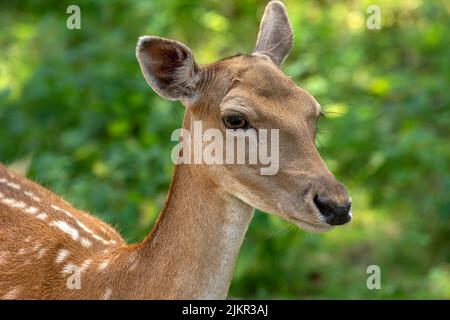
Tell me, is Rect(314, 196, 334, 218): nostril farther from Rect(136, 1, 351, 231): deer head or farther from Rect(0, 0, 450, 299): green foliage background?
Rect(0, 0, 450, 299): green foliage background

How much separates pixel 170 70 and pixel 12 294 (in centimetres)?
129

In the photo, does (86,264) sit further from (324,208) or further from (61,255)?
(324,208)

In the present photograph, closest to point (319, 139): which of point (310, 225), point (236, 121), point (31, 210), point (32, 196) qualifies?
point (32, 196)

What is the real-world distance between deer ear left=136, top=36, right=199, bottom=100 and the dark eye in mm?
285

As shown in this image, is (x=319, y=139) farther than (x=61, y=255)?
Yes

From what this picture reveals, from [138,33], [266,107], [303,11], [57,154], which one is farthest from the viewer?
[303,11]

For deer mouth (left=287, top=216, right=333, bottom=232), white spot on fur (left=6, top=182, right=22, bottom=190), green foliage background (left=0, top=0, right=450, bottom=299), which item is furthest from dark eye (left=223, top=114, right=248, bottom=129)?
green foliage background (left=0, top=0, right=450, bottom=299)

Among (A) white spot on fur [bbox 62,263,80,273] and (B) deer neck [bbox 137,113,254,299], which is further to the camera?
(A) white spot on fur [bbox 62,263,80,273]

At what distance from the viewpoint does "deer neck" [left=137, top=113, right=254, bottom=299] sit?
430 cm

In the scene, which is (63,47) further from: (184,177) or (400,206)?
(184,177)

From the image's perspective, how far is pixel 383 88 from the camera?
9.42m

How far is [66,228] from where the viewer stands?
4.96 metres
